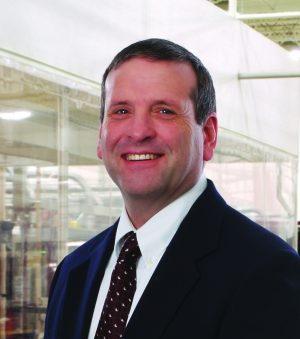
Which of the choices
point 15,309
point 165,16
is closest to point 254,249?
point 15,309

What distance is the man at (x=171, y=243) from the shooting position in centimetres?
128

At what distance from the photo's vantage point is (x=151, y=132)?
1462mm

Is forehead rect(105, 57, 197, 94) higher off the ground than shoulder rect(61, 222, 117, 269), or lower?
higher

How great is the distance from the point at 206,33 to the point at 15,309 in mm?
3282

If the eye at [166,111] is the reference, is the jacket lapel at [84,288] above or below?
below

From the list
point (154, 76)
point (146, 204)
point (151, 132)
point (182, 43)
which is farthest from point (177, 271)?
point (182, 43)

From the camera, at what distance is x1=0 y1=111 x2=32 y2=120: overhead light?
11.7 feet

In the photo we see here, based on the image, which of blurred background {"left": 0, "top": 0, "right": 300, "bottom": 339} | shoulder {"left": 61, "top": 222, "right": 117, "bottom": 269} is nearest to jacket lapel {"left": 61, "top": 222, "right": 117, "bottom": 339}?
shoulder {"left": 61, "top": 222, "right": 117, "bottom": 269}

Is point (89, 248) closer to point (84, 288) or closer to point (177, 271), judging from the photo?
point (84, 288)

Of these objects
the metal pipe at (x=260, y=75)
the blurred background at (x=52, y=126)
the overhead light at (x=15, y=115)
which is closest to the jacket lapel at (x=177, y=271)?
the blurred background at (x=52, y=126)

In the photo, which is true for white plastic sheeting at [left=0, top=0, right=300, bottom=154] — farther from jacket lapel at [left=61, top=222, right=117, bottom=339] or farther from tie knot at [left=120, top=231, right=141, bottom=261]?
tie knot at [left=120, top=231, right=141, bottom=261]

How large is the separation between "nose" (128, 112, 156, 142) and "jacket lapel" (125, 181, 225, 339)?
0.18 m

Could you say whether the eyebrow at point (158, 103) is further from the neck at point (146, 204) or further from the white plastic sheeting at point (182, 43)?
the white plastic sheeting at point (182, 43)

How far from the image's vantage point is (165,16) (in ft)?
17.5
